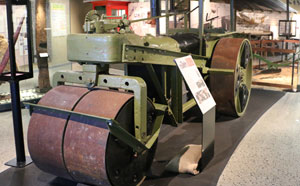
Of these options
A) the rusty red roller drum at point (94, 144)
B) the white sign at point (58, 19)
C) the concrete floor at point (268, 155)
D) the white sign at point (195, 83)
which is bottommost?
the concrete floor at point (268, 155)

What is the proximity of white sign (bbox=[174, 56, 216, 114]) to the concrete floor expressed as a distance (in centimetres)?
61

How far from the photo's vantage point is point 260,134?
3922 millimetres

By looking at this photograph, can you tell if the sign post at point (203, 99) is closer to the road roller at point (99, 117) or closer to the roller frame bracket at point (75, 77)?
the road roller at point (99, 117)

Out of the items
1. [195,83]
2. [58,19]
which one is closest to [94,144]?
[195,83]

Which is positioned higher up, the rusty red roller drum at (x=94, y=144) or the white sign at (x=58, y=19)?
the white sign at (x=58, y=19)

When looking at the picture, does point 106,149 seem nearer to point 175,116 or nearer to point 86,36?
point 86,36

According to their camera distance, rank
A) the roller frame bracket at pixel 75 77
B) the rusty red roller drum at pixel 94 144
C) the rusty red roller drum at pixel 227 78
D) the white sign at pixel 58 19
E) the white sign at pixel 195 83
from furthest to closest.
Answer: the white sign at pixel 58 19, the rusty red roller drum at pixel 227 78, the white sign at pixel 195 83, the roller frame bracket at pixel 75 77, the rusty red roller drum at pixel 94 144

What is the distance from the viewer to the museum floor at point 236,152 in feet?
9.21

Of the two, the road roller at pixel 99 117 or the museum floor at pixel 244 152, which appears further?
the museum floor at pixel 244 152

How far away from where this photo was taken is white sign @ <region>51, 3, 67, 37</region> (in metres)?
5.80

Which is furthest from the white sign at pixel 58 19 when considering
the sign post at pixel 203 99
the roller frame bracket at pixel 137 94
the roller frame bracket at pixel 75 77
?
the roller frame bracket at pixel 137 94

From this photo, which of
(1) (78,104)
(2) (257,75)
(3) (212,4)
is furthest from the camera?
(2) (257,75)

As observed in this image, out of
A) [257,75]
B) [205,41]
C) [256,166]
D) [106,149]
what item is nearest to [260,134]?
[256,166]

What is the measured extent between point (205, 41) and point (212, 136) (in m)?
1.45
